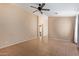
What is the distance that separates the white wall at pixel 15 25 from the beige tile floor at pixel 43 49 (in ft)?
0.38

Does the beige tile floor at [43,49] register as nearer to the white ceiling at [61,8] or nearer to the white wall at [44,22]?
the white wall at [44,22]

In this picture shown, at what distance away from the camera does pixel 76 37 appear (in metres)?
2.47

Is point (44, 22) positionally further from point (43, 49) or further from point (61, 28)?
point (43, 49)

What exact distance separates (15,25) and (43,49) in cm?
74

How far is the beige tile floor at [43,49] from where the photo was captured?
2.43 metres

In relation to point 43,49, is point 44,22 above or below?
above

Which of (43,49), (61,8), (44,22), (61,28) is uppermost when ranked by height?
(61,8)

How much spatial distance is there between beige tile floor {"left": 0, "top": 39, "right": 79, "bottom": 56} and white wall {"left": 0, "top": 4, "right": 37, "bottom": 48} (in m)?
0.12

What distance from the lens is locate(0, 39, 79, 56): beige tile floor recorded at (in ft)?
7.96

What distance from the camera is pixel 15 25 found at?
249cm

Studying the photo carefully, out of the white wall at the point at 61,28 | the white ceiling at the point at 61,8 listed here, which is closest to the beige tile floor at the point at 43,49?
the white wall at the point at 61,28

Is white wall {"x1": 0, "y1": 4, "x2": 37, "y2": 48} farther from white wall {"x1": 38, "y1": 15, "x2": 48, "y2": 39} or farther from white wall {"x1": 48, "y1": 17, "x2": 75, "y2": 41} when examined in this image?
white wall {"x1": 48, "y1": 17, "x2": 75, "y2": 41}

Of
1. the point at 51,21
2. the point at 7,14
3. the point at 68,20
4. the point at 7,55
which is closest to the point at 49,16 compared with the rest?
the point at 51,21

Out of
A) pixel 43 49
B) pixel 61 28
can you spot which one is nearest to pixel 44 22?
pixel 61 28
